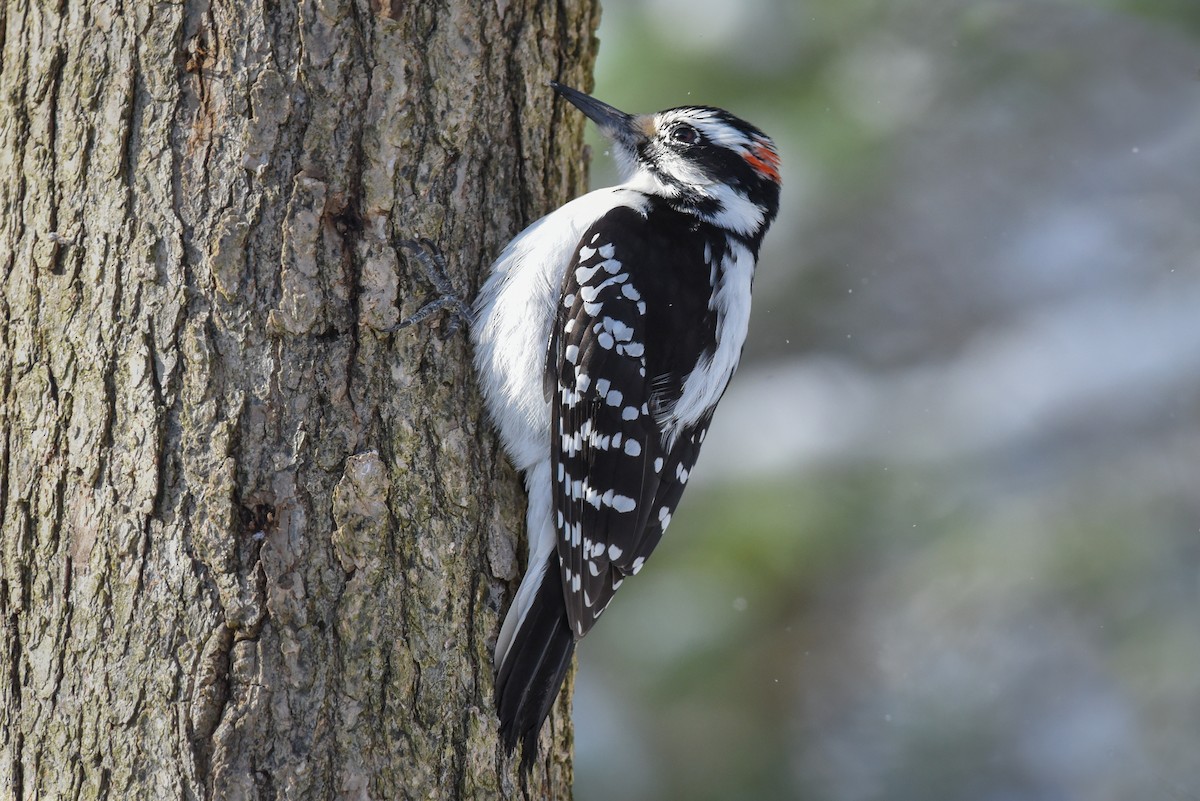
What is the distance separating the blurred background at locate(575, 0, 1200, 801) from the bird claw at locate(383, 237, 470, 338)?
264 centimetres

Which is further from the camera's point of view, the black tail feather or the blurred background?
the blurred background

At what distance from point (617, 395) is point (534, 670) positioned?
0.76 meters

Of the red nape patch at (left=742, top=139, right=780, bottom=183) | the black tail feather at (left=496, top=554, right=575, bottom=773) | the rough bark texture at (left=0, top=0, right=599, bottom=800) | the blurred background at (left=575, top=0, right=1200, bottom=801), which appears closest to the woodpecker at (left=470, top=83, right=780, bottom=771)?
the black tail feather at (left=496, top=554, right=575, bottom=773)

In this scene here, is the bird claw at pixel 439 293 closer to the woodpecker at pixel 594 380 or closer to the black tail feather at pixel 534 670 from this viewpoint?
the woodpecker at pixel 594 380

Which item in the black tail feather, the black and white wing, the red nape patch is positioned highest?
the red nape patch

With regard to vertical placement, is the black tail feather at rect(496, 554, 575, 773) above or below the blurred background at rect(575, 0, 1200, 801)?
below

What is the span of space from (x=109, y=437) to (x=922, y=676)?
12.6 ft

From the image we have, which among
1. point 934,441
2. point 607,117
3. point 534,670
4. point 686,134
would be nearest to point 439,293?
point 534,670

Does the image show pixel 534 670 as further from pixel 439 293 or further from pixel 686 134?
pixel 686 134

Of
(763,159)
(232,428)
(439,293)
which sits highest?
(763,159)

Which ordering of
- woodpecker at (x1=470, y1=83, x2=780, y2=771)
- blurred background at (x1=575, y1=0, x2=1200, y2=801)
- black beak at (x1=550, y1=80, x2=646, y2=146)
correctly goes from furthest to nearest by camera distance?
blurred background at (x1=575, y1=0, x2=1200, y2=801), black beak at (x1=550, y1=80, x2=646, y2=146), woodpecker at (x1=470, y1=83, x2=780, y2=771)

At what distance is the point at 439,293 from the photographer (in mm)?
2533

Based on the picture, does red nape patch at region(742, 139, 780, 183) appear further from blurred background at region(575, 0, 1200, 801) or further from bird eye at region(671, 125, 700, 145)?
blurred background at region(575, 0, 1200, 801)

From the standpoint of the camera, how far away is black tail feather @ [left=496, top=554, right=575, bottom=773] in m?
2.40
